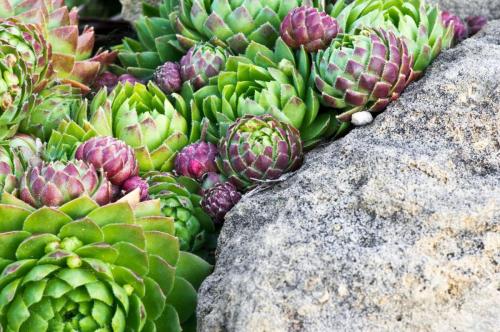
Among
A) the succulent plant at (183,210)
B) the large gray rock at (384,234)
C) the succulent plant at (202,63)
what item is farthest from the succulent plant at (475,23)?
the succulent plant at (183,210)

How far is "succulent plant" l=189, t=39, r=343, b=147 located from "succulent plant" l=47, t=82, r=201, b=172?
0.27ft

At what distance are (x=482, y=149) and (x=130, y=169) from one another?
102cm

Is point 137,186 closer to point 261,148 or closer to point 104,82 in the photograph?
point 261,148

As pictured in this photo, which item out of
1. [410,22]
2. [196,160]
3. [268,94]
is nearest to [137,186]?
[196,160]

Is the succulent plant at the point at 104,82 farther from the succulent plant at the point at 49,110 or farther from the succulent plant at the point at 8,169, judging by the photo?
the succulent plant at the point at 8,169

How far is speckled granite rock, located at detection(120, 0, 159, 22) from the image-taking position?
3242 millimetres

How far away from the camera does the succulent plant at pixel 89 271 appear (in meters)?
1.70

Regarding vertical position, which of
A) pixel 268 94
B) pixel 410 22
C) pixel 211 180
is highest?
pixel 410 22

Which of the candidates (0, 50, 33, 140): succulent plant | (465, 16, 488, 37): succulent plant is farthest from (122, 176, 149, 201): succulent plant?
(465, 16, 488, 37): succulent plant

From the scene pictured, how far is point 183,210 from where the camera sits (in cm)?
212

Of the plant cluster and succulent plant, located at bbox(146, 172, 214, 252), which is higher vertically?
the plant cluster

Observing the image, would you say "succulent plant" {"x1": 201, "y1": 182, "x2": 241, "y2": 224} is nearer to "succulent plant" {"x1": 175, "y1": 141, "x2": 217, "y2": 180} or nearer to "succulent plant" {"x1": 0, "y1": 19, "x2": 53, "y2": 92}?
"succulent plant" {"x1": 175, "y1": 141, "x2": 217, "y2": 180}

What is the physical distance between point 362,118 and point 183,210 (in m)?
0.62

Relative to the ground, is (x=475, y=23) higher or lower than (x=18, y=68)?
lower
